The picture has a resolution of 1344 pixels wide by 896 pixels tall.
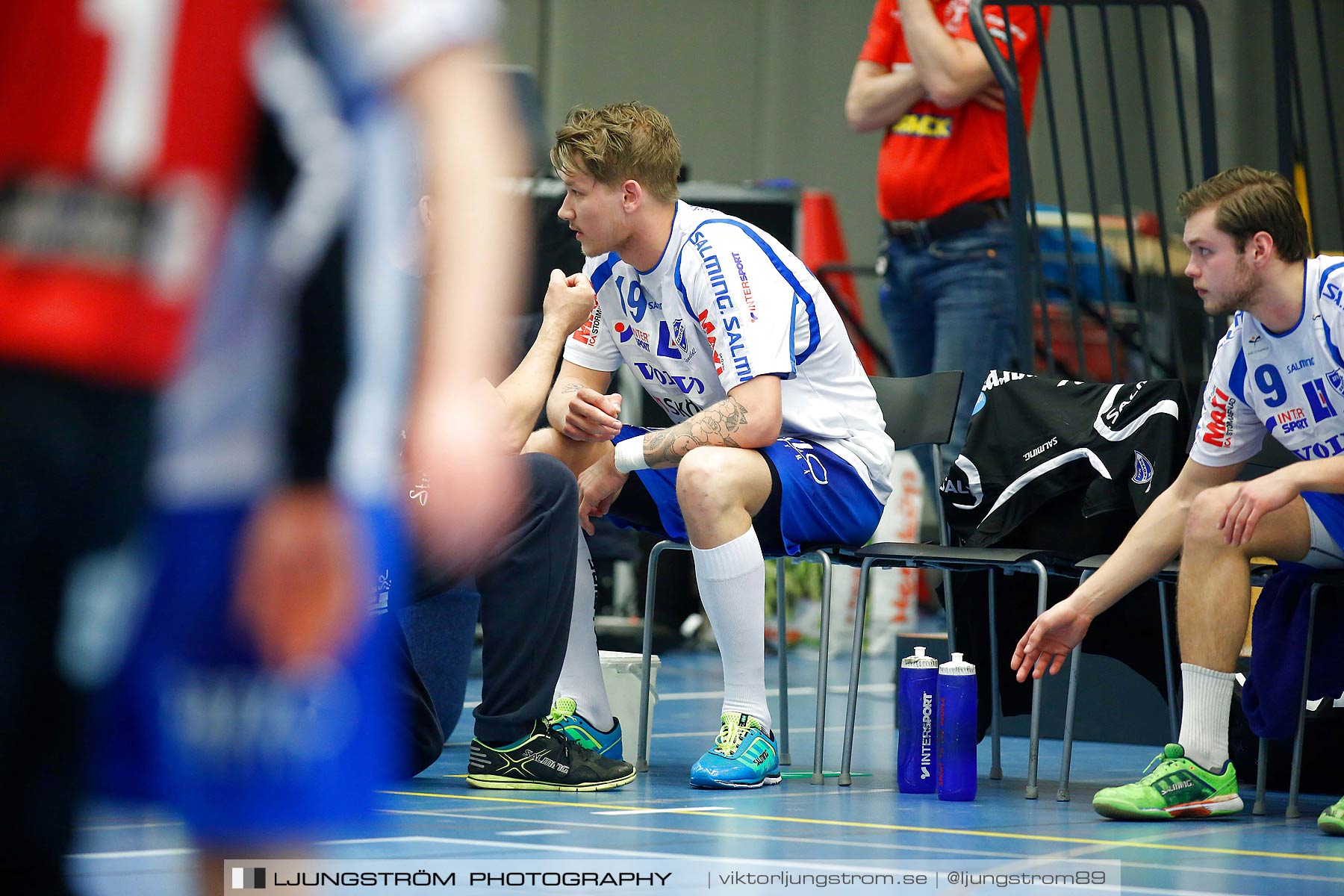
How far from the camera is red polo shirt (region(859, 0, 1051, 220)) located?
16.4 feet

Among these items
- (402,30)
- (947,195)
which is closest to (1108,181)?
(947,195)

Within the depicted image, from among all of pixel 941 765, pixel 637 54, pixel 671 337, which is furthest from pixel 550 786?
pixel 637 54

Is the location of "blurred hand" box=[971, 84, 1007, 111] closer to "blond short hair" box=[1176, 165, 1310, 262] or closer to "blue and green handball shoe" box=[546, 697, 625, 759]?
"blond short hair" box=[1176, 165, 1310, 262]

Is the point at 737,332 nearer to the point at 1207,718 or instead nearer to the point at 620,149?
the point at 620,149

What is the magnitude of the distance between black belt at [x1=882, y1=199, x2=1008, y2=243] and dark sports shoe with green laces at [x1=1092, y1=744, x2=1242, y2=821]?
1.98m

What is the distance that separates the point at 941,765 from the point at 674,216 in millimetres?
1347

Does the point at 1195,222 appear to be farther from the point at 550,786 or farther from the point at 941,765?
the point at 550,786

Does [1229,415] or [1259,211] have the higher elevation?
[1259,211]

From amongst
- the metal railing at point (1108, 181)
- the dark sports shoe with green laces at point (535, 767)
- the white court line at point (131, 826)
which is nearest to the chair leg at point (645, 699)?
the dark sports shoe with green laces at point (535, 767)

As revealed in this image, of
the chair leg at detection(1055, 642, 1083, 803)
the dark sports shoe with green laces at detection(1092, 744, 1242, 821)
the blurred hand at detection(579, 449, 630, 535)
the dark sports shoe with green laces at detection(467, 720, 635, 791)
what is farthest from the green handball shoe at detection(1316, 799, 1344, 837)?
the blurred hand at detection(579, 449, 630, 535)

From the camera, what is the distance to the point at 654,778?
374cm

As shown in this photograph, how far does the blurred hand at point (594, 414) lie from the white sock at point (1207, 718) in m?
1.34

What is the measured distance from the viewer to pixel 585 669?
148 inches

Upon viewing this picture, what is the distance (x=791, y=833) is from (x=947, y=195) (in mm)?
2532
